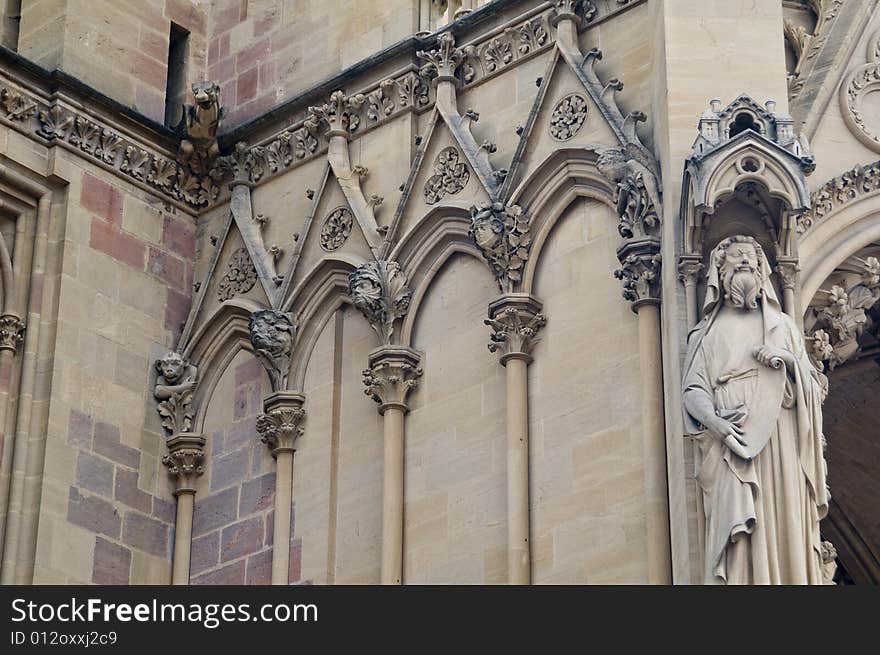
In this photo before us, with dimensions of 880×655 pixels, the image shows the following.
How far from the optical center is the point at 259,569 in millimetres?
18859

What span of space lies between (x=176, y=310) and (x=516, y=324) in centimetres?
333

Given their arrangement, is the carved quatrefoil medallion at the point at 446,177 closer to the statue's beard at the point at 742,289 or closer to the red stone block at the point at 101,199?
the red stone block at the point at 101,199

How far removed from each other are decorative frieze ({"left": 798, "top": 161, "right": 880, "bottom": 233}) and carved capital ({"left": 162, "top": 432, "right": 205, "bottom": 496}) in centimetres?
485

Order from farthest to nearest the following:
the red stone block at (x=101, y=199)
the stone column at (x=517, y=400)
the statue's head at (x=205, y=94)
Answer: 1. the statue's head at (x=205, y=94)
2. the red stone block at (x=101, y=199)
3. the stone column at (x=517, y=400)

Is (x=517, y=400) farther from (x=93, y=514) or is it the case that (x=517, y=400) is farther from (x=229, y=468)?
(x=93, y=514)

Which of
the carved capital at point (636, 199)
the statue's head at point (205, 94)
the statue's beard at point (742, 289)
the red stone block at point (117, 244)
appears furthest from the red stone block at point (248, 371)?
the statue's beard at point (742, 289)

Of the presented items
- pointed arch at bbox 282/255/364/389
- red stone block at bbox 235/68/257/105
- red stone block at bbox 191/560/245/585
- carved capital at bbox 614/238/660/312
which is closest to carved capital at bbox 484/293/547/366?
carved capital at bbox 614/238/660/312

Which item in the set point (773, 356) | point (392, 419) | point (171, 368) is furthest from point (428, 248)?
point (773, 356)

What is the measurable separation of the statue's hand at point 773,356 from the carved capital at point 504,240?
9.16 feet

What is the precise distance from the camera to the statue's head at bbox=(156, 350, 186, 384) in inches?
785

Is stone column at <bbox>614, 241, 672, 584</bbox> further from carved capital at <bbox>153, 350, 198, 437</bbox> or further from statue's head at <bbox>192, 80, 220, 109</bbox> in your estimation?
statue's head at <bbox>192, 80, 220, 109</bbox>

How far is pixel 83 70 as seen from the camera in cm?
2034

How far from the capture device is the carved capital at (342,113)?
19.7 metres
